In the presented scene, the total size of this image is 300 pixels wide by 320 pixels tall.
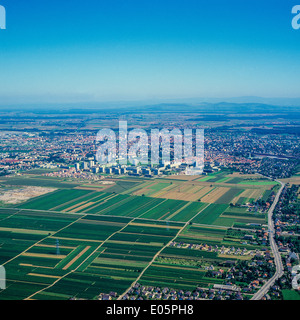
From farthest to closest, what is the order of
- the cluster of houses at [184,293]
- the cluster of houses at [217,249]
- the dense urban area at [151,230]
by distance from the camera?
the cluster of houses at [217,249] → the dense urban area at [151,230] → the cluster of houses at [184,293]

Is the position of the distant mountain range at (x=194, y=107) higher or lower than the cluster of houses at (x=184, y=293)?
higher

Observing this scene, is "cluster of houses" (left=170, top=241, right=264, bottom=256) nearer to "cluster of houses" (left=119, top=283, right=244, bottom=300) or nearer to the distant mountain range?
"cluster of houses" (left=119, top=283, right=244, bottom=300)

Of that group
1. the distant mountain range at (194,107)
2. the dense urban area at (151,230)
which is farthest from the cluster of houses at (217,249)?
the distant mountain range at (194,107)

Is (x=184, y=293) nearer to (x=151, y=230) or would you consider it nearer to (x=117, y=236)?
(x=117, y=236)

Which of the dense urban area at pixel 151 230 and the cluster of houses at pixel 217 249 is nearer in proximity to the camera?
the dense urban area at pixel 151 230

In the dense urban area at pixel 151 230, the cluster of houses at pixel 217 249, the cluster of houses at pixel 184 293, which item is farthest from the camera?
the cluster of houses at pixel 217 249

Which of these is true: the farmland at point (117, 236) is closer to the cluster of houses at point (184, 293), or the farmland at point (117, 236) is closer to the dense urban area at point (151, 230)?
the dense urban area at point (151, 230)

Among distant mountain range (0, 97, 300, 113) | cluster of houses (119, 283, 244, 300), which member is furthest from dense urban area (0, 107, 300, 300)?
distant mountain range (0, 97, 300, 113)
